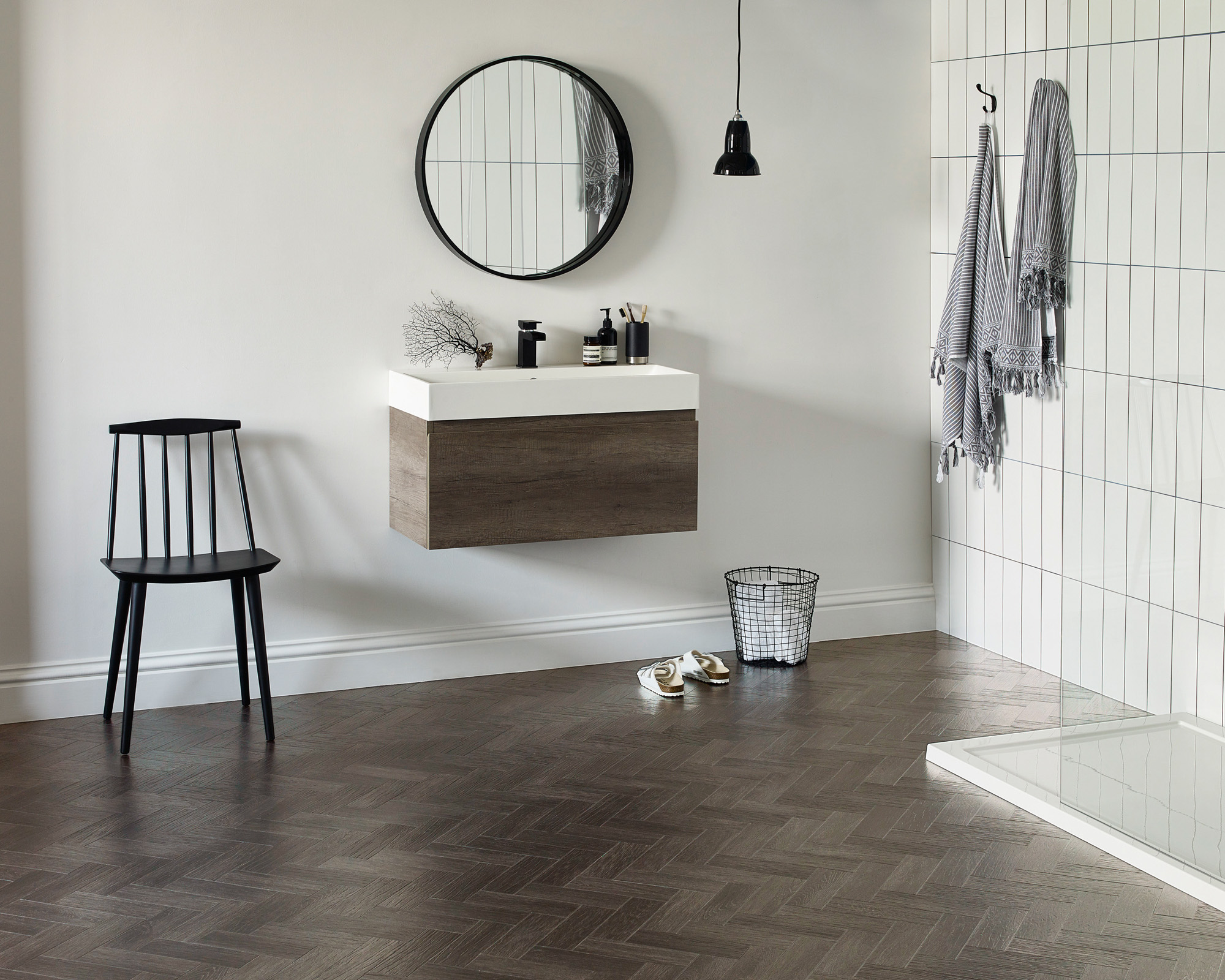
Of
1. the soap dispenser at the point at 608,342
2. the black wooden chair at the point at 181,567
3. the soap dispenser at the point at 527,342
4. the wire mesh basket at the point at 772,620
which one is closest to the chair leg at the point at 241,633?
the black wooden chair at the point at 181,567

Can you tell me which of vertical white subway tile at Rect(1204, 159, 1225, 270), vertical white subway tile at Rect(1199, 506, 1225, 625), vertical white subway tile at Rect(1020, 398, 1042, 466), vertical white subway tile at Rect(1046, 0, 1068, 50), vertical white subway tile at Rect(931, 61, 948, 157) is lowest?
vertical white subway tile at Rect(1199, 506, 1225, 625)

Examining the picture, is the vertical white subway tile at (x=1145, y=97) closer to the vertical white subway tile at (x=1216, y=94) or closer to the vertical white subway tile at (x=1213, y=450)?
the vertical white subway tile at (x=1216, y=94)

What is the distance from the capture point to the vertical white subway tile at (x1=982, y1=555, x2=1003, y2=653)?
4547 millimetres

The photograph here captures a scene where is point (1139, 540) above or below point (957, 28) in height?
below

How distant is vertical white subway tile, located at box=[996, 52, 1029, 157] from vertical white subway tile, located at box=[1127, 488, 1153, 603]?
152cm

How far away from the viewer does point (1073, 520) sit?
10.3 feet

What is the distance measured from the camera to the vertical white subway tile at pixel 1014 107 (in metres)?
4.19

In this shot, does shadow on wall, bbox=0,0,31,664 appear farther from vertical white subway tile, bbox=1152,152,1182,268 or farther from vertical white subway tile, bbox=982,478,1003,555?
vertical white subway tile, bbox=982,478,1003,555

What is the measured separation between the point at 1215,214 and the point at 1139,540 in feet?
2.42

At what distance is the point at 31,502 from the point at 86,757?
800mm

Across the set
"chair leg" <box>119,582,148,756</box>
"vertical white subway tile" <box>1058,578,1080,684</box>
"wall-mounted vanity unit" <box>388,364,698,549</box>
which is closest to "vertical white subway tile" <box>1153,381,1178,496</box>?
"vertical white subway tile" <box>1058,578,1080,684</box>

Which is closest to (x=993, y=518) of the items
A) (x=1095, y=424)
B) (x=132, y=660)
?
(x=1095, y=424)

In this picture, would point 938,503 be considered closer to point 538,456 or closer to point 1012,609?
point 1012,609

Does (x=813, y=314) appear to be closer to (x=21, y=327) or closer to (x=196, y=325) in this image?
(x=196, y=325)
